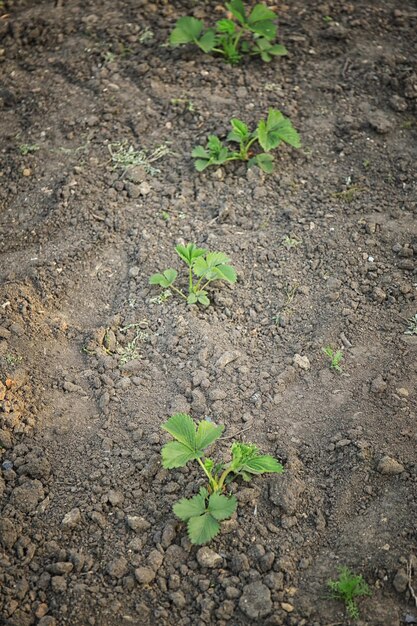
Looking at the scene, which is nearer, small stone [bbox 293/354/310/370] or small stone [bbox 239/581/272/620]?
small stone [bbox 239/581/272/620]

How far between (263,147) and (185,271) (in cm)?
89

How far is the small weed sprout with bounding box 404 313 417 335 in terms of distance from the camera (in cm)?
320

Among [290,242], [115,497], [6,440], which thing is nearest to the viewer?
[115,497]

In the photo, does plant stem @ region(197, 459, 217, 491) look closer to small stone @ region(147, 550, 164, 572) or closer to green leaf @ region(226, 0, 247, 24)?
small stone @ region(147, 550, 164, 572)

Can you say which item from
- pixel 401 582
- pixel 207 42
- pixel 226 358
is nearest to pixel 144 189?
pixel 207 42

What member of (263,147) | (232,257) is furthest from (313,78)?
(232,257)

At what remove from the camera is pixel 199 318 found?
3328 mm

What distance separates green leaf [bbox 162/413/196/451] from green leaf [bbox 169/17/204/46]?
9.18ft

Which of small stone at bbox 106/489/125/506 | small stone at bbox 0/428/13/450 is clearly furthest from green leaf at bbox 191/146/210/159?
small stone at bbox 106/489/125/506

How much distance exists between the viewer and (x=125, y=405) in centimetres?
302

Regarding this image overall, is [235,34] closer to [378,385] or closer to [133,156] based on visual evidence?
[133,156]

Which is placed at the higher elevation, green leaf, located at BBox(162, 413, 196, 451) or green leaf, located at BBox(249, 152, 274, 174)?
green leaf, located at BBox(249, 152, 274, 174)

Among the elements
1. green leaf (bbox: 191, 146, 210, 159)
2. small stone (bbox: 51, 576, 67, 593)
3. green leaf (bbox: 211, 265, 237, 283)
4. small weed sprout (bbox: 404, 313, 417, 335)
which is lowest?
small stone (bbox: 51, 576, 67, 593)

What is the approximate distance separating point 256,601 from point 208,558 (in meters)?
0.24
